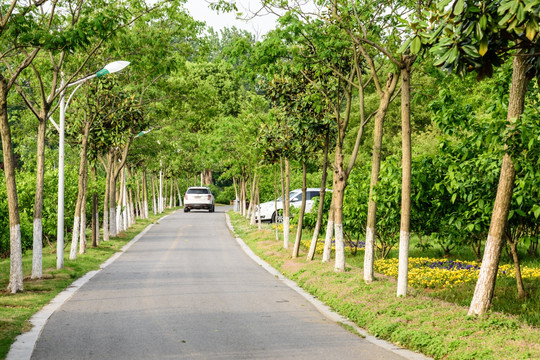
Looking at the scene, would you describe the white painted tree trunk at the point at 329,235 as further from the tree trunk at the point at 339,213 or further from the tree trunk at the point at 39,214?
the tree trunk at the point at 39,214

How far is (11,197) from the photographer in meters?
13.0

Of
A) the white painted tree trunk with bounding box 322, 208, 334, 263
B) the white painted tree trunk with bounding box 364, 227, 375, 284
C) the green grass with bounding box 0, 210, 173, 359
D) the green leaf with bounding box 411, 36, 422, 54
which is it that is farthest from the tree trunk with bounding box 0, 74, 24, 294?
the green leaf with bounding box 411, 36, 422, 54

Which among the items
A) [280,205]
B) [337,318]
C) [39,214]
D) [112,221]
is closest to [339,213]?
[337,318]

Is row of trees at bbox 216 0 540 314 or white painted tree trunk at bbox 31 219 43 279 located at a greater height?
row of trees at bbox 216 0 540 314

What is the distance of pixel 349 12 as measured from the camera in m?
14.1

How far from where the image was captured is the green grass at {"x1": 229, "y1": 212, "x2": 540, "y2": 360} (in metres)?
7.42

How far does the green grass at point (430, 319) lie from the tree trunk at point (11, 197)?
5.83m

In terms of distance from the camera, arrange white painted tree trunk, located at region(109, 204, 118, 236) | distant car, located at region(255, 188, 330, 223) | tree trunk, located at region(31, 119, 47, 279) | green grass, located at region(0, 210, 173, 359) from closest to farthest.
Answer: green grass, located at region(0, 210, 173, 359) → tree trunk, located at region(31, 119, 47, 279) → white painted tree trunk, located at region(109, 204, 118, 236) → distant car, located at region(255, 188, 330, 223)

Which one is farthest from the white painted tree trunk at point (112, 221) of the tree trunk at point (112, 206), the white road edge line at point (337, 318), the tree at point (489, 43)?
the tree at point (489, 43)

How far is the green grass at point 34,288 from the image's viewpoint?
31.6ft

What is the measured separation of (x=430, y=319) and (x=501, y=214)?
168 centimetres

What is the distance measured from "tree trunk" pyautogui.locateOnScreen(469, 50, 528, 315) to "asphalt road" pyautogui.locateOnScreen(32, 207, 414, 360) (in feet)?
5.35

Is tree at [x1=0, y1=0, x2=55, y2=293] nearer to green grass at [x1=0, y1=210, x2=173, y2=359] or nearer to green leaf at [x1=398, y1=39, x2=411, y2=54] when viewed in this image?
green grass at [x1=0, y1=210, x2=173, y2=359]

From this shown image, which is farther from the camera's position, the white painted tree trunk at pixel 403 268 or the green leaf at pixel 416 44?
the white painted tree trunk at pixel 403 268
